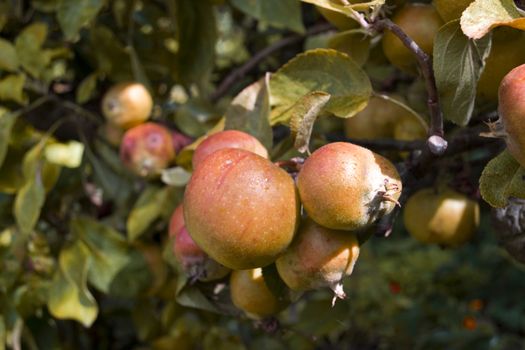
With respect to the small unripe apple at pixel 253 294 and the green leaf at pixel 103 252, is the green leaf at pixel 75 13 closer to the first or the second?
the green leaf at pixel 103 252

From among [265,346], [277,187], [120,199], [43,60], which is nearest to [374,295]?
[265,346]

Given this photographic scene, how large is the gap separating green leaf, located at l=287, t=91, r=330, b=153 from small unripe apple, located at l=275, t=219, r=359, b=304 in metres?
0.08

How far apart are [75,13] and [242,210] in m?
0.62

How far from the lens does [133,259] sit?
112 cm

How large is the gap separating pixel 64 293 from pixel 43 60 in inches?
13.8

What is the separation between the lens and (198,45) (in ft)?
3.84

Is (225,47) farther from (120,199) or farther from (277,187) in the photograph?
(277,187)

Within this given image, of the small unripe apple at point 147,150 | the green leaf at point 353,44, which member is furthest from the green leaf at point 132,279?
the green leaf at point 353,44

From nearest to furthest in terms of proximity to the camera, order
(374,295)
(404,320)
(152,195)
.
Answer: (152,195) → (404,320) → (374,295)

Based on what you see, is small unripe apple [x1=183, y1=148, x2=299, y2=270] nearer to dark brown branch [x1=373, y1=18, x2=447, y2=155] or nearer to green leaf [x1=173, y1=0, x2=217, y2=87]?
dark brown branch [x1=373, y1=18, x2=447, y2=155]

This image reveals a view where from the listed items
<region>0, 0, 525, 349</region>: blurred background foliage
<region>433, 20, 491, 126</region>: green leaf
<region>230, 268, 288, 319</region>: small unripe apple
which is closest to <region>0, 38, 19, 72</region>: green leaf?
<region>0, 0, 525, 349</region>: blurred background foliage

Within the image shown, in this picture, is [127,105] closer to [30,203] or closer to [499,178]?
[30,203]

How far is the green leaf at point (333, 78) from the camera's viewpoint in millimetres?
695

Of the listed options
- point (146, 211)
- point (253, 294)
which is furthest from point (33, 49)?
point (253, 294)
